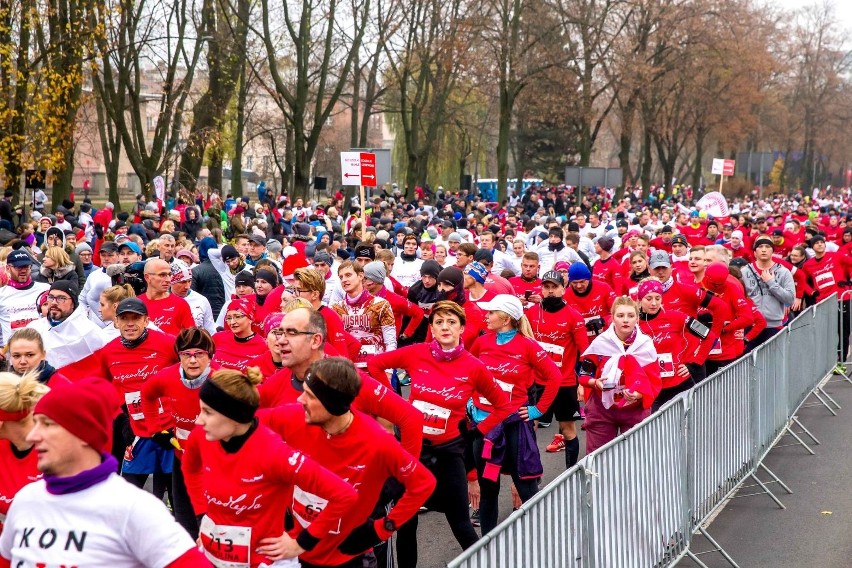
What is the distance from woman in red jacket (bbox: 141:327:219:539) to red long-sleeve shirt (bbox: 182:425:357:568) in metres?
2.06

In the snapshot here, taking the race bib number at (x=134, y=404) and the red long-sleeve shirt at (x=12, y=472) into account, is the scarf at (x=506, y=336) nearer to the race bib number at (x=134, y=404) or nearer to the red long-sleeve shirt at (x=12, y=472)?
the race bib number at (x=134, y=404)

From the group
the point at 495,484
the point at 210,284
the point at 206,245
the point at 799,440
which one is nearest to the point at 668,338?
the point at 799,440

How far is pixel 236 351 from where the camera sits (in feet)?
26.6

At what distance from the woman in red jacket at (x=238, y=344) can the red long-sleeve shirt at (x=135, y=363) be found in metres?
0.42

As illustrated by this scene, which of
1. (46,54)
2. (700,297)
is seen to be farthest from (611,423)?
(46,54)

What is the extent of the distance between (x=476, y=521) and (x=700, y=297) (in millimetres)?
3344

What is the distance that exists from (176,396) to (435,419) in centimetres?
157

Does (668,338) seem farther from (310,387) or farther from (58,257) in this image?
(58,257)

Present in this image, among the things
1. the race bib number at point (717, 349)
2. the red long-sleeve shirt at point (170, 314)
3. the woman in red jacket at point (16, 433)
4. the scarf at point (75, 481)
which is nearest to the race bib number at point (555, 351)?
the race bib number at point (717, 349)

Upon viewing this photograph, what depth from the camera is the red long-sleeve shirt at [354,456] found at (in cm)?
516

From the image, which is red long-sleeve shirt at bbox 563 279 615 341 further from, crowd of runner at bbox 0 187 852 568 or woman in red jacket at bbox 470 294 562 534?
woman in red jacket at bbox 470 294 562 534

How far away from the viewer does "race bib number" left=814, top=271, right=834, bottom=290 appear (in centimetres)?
1573

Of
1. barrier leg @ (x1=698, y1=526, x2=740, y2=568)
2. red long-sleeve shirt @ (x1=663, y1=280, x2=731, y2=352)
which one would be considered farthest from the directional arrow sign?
barrier leg @ (x1=698, y1=526, x2=740, y2=568)

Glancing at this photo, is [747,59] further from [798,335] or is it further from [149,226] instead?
[798,335]
